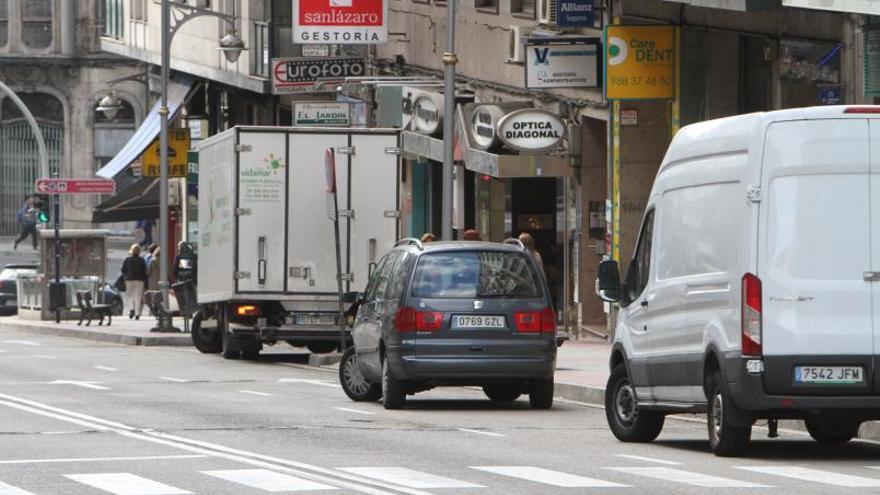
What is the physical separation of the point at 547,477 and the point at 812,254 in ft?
8.19

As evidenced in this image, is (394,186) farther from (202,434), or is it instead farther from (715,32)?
(202,434)

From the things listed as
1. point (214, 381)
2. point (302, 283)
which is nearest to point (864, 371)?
point (214, 381)

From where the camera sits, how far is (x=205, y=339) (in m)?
35.6

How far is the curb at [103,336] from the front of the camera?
128 ft

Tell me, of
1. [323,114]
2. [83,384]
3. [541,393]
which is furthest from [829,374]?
[323,114]

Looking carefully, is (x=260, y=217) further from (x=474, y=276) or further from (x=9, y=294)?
(x=9, y=294)

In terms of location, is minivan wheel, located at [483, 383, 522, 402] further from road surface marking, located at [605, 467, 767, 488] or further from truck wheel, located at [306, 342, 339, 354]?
truck wheel, located at [306, 342, 339, 354]

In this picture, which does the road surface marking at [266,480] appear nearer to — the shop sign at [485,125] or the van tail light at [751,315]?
the van tail light at [751,315]

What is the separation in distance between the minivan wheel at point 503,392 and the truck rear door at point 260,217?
829cm

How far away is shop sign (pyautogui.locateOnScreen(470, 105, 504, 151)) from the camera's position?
37.6 metres

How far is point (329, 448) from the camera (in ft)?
54.9

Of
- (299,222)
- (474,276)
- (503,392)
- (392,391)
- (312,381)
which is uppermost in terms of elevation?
(299,222)

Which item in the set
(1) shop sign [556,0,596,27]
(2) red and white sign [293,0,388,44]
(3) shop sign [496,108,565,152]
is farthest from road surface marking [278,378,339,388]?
(2) red and white sign [293,0,388,44]

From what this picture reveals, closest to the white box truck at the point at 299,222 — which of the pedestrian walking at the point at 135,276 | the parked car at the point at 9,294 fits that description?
the pedestrian walking at the point at 135,276
